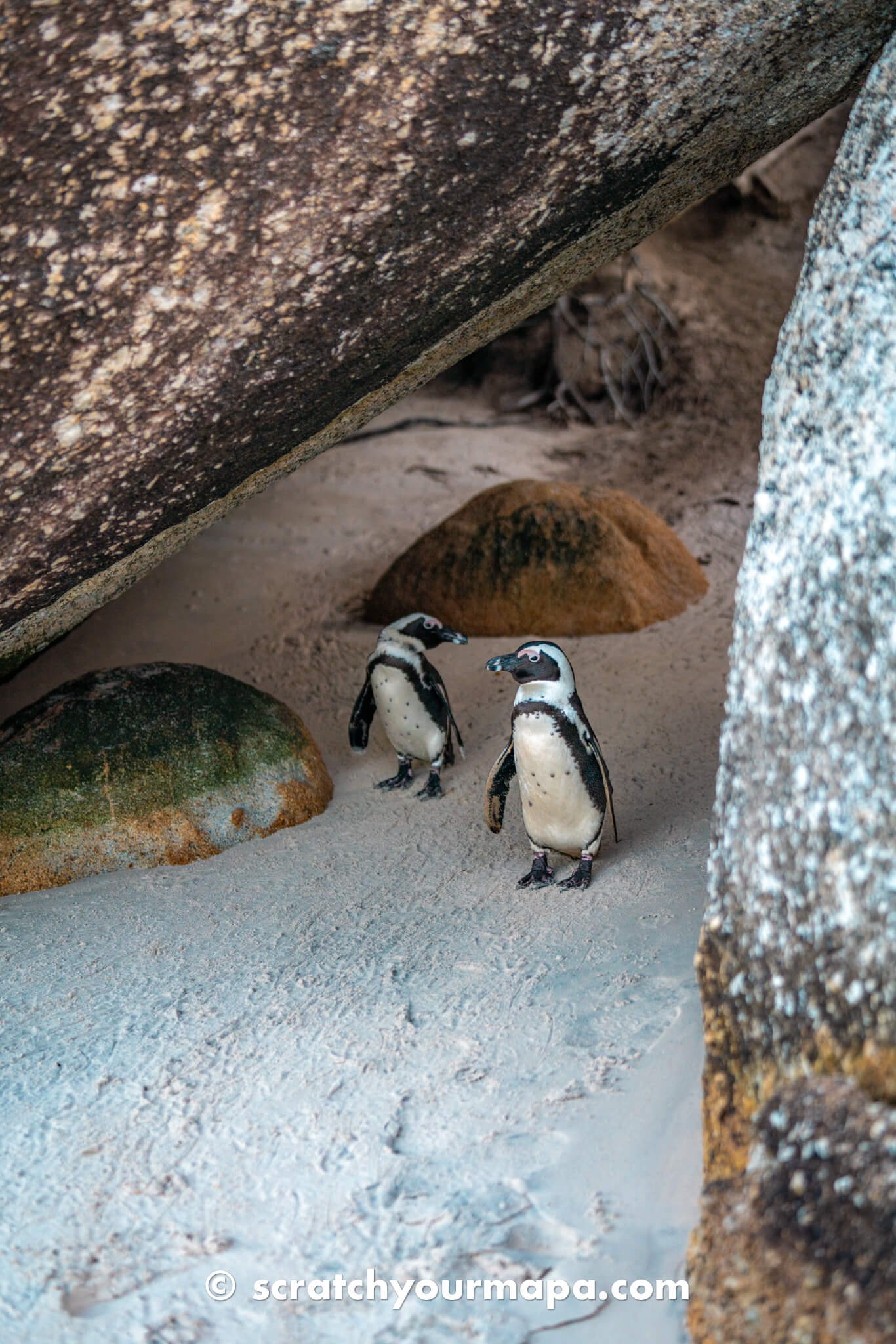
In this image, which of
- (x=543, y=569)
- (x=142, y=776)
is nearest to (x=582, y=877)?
(x=142, y=776)

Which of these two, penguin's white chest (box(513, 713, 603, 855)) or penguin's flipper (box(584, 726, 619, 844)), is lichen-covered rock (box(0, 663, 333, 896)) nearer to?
penguin's white chest (box(513, 713, 603, 855))

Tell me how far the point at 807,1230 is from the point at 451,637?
99.3 inches

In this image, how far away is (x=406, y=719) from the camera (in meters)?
3.88

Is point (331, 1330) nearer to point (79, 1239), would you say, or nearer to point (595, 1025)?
point (79, 1239)

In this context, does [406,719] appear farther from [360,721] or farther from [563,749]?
[563,749]

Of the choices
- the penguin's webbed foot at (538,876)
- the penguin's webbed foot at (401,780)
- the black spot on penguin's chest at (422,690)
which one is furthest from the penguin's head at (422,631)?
the penguin's webbed foot at (538,876)

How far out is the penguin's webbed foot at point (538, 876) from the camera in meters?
3.17

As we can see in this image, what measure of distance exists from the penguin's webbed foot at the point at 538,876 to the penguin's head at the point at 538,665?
473mm

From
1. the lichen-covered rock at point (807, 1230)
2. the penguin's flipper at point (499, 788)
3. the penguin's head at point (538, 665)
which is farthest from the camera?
the penguin's flipper at point (499, 788)

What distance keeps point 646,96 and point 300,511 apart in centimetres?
441

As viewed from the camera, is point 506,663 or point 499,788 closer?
point 506,663

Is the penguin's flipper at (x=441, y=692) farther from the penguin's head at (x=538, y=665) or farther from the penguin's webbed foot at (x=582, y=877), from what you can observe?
the penguin's webbed foot at (x=582, y=877)

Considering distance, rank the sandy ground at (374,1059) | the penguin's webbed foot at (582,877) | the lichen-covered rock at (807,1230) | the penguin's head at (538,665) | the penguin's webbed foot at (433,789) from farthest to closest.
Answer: the penguin's webbed foot at (433,789) < the penguin's head at (538,665) < the penguin's webbed foot at (582,877) < the sandy ground at (374,1059) < the lichen-covered rock at (807,1230)

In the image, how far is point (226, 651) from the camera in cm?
505
